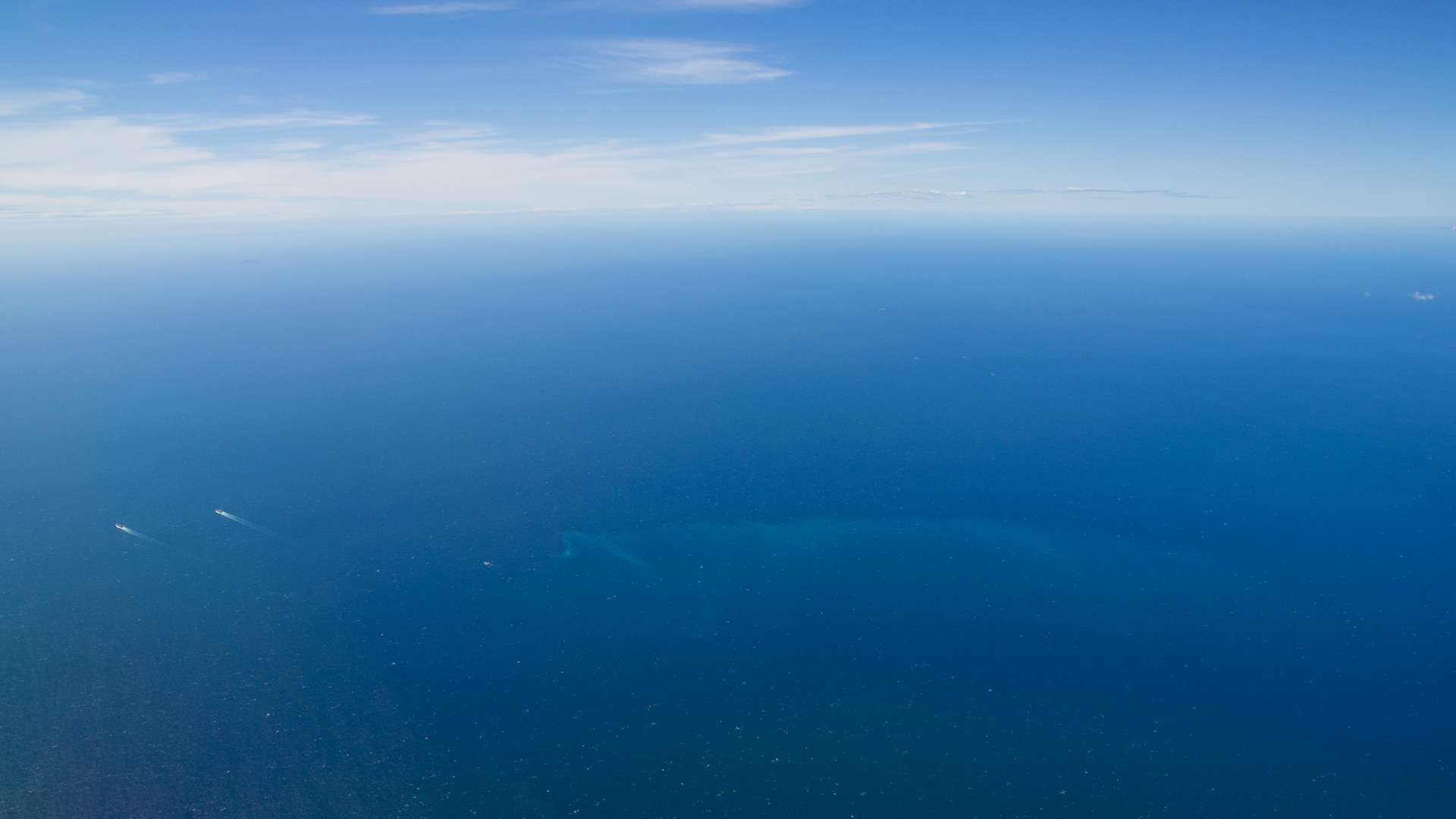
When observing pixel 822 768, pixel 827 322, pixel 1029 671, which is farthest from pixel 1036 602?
pixel 827 322

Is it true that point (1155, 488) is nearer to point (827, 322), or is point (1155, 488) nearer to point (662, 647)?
point (662, 647)

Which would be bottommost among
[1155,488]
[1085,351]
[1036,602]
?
[1036,602]

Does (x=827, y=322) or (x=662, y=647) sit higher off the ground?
(x=827, y=322)

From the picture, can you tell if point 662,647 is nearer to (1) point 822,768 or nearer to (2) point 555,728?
(2) point 555,728

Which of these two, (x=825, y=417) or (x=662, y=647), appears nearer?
(x=662, y=647)

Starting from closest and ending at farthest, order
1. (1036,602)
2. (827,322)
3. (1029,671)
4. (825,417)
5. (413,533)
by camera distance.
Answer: (1029,671) → (1036,602) → (413,533) → (825,417) → (827,322)

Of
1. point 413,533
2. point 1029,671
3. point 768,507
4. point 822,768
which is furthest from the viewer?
point 768,507
